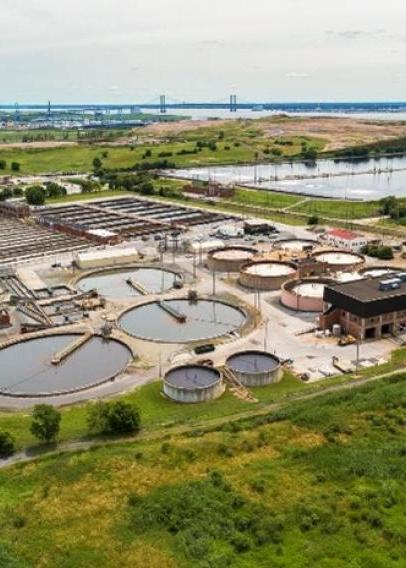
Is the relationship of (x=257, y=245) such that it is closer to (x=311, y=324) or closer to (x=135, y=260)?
(x=135, y=260)

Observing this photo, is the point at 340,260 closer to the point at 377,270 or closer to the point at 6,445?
the point at 377,270

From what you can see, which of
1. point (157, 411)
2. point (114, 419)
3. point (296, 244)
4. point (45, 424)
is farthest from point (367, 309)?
point (296, 244)

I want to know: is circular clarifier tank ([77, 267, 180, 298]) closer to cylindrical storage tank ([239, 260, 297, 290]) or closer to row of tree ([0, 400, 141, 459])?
cylindrical storage tank ([239, 260, 297, 290])

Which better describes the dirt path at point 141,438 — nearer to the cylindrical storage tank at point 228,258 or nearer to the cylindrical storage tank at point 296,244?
the cylindrical storage tank at point 228,258

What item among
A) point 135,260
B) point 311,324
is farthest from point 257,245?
point 311,324

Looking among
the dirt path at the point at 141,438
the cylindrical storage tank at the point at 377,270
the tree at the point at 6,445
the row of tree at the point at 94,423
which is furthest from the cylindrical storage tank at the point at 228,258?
the tree at the point at 6,445
